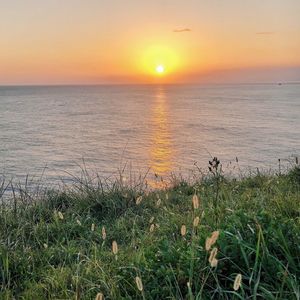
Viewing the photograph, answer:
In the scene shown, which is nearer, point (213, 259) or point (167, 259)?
point (213, 259)

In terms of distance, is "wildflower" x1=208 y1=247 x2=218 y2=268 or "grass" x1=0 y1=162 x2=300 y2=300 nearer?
"wildflower" x1=208 y1=247 x2=218 y2=268

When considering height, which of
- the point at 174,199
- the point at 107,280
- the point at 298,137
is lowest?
the point at 298,137

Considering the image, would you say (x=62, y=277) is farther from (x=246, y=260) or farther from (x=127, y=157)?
(x=127, y=157)

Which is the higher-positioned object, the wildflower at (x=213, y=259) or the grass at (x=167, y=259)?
the wildflower at (x=213, y=259)

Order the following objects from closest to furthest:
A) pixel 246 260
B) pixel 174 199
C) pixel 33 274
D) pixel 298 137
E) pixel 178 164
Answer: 1. pixel 246 260
2. pixel 33 274
3. pixel 174 199
4. pixel 178 164
5. pixel 298 137

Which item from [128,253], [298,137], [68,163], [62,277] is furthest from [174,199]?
[298,137]

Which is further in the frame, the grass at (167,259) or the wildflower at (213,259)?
the grass at (167,259)

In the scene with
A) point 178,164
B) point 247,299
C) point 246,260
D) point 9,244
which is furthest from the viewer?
point 178,164

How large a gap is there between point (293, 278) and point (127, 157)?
23.1 meters

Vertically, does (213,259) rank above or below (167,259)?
above

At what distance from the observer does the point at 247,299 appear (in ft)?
8.88

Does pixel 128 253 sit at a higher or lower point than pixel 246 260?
A: lower

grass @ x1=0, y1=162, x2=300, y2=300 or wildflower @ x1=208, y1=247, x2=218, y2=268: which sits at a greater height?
wildflower @ x1=208, y1=247, x2=218, y2=268

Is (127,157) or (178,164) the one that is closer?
(178,164)
